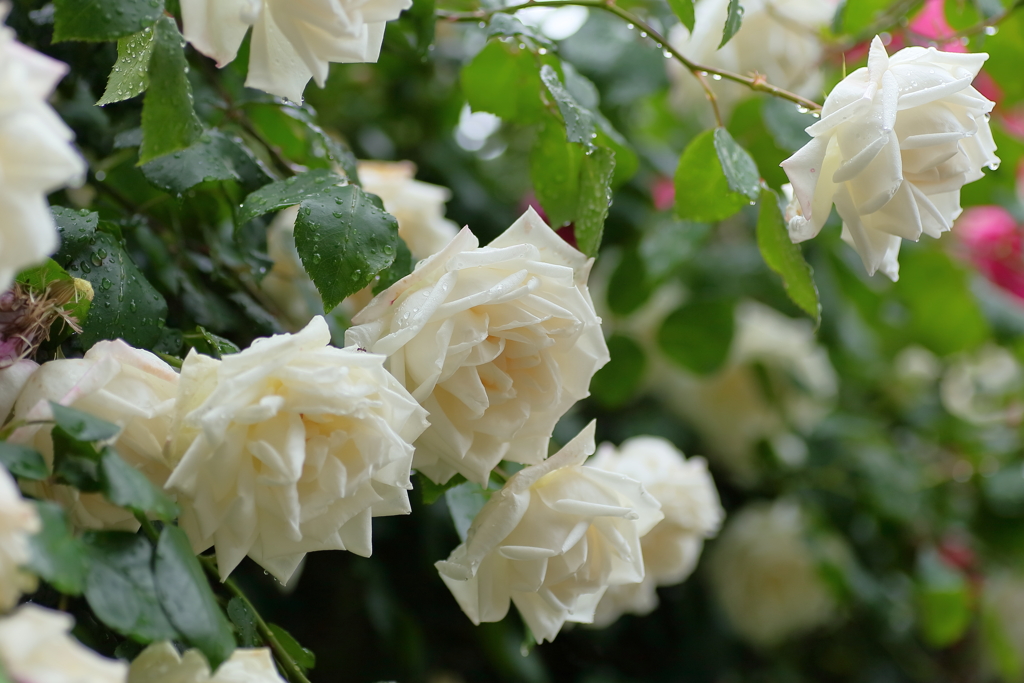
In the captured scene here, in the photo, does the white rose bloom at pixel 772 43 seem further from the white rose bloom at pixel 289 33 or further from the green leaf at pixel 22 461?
the green leaf at pixel 22 461

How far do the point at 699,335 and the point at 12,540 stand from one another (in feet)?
2.41

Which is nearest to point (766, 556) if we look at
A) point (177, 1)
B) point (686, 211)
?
point (686, 211)

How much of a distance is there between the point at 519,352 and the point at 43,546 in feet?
0.63

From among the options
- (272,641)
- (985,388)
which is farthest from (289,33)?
(985,388)

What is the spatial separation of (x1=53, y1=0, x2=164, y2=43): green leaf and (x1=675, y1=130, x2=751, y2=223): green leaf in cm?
29

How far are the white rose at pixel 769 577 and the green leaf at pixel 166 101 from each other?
2.54 feet

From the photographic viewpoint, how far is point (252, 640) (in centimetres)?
36

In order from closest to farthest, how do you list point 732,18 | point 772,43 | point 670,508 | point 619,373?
1. point 732,18
2. point 670,508
3. point 772,43
4. point 619,373

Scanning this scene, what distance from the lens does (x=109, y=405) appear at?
296 mm

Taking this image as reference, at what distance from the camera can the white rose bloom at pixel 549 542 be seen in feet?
1.21

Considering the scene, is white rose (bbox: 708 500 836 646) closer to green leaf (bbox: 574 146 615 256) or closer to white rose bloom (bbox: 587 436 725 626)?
white rose bloom (bbox: 587 436 725 626)

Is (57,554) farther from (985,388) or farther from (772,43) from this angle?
(985,388)

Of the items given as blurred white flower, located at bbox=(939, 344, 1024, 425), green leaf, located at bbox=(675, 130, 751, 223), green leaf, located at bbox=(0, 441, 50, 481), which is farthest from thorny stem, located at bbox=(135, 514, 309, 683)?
blurred white flower, located at bbox=(939, 344, 1024, 425)

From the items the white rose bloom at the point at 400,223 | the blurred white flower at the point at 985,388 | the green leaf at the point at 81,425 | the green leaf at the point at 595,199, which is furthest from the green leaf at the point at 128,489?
the blurred white flower at the point at 985,388
